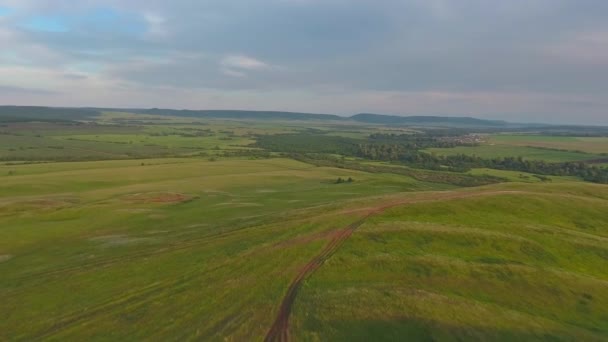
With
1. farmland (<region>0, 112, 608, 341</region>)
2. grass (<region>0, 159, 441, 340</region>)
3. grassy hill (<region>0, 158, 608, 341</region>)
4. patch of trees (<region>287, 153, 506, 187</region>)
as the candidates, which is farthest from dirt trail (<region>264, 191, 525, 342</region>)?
patch of trees (<region>287, 153, 506, 187</region>)

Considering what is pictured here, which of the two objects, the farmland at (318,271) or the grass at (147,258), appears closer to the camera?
the farmland at (318,271)

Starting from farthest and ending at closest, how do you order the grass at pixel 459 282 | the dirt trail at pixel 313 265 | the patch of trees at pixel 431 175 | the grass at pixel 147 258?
the patch of trees at pixel 431 175
the grass at pixel 147 258
the grass at pixel 459 282
the dirt trail at pixel 313 265

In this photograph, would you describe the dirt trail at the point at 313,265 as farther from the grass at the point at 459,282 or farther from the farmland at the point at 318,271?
the grass at the point at 459,282

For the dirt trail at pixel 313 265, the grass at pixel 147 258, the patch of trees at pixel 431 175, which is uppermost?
the dirt trail at pixel 313 265

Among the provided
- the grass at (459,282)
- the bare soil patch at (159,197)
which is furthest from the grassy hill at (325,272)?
the bare soil patch at (159,197)

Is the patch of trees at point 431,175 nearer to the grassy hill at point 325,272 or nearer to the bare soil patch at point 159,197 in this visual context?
the grassy hill at point 325,272

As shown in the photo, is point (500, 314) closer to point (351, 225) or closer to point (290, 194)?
point (351, 225)

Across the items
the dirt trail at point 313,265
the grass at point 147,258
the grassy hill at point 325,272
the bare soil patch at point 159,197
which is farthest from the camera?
the bare soil patch at point 159,197

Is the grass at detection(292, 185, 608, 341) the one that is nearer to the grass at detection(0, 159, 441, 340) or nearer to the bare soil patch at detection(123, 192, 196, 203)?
the grass at detection(0, 159, 441, 340)

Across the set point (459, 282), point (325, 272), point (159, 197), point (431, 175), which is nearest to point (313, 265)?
point (325, 272)

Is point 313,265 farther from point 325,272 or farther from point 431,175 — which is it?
point 431,175

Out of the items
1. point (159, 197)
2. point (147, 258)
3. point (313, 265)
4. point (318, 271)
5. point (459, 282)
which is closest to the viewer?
point (459, 282)

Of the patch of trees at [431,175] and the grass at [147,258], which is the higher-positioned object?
the grass at [147,258]
